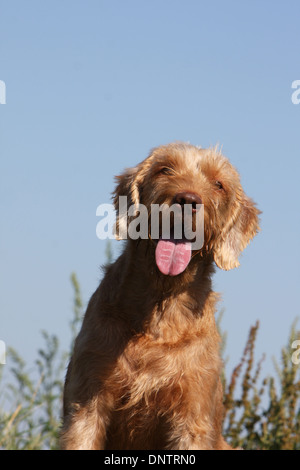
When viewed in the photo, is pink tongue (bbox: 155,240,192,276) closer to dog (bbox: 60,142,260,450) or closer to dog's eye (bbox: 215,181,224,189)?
dog (bbox: 60,142,260,450)

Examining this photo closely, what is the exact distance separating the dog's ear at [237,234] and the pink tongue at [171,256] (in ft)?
1.28

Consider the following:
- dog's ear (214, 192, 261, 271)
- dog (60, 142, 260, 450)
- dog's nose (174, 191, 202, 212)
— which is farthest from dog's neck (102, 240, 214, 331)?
dog's nose (174, 191, 202, 212)

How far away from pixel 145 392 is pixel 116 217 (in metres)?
1.33

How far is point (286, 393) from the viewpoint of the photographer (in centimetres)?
859

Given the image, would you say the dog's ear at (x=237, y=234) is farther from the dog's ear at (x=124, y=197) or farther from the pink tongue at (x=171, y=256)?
the dog's ear at (x=124, y=197)

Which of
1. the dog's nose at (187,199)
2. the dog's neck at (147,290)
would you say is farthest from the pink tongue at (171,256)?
the dog's nose at (187,199)

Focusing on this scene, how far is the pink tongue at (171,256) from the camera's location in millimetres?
5621

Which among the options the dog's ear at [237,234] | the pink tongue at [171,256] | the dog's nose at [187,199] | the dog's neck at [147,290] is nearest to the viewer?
the dog's nose at [187,199]

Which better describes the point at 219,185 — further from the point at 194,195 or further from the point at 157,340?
the point at 157,340

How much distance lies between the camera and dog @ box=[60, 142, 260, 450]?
5723 mm

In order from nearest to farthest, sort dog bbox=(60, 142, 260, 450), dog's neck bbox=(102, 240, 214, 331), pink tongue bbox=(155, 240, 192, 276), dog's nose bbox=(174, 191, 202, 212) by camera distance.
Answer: dog's nose bbox=(174, 191, 202, 212) → pink tongue bbox=(155, 240, 192, 276) → dog bbox=(60, 142, 260, 450) → dog's neck bbox=(102, 240, 214, 331)

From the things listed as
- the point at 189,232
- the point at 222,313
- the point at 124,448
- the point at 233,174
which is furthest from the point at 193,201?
the point at 222,313
